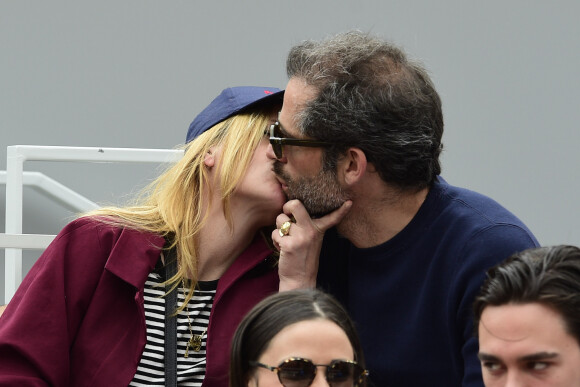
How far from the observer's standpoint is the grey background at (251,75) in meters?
4.73

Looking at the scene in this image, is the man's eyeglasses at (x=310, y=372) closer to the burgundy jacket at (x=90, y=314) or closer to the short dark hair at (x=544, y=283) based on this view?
the short dark hair at (x=544, y=283)

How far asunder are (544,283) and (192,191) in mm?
1335

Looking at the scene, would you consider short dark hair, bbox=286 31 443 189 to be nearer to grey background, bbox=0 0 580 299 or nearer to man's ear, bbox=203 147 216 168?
man's ear, bbox=203 147 216 168

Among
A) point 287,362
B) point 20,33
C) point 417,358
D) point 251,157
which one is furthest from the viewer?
point 20,33

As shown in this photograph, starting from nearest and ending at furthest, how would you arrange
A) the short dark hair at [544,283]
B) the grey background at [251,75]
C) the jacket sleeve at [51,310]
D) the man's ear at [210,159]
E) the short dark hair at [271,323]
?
the short dark hair at [544,283] → the short dark hair at [271,323] → the jacket sleeve at [51,310] → the man's ear at [210,159] → the grey background at [251,75]

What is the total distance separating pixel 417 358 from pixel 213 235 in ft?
2.46

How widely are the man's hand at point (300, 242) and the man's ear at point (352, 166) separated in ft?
0.24

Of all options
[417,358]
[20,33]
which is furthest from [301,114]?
[20,33]

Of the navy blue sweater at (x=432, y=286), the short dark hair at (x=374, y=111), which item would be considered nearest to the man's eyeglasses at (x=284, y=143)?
the short dark hair at (x=374, y=111)

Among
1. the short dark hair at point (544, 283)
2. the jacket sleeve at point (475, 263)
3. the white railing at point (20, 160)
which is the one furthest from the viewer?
the white railing at point (20, 160)

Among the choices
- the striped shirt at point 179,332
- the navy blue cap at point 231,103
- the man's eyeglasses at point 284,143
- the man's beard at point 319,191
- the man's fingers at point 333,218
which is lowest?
the striped shirt at point 179,332

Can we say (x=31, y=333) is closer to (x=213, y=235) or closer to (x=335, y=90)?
(x=213, y=235)

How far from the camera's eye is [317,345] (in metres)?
2.34

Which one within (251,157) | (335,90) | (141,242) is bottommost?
(141,242)
